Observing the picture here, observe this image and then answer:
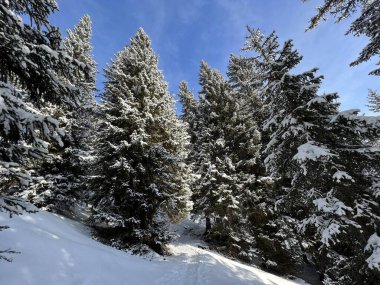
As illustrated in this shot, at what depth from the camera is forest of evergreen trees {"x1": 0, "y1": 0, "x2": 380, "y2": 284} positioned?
5.67m

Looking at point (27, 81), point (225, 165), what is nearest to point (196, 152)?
point (225, 165)

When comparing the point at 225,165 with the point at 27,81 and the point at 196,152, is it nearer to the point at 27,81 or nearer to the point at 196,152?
the point at 196,152

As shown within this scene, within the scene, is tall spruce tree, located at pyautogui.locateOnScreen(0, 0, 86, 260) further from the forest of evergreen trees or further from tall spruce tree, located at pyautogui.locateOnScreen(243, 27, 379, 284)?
tall spruce tree, located at pyautogui.locateOnScreen(243, 27, 379, 284)

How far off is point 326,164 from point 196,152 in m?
16.5

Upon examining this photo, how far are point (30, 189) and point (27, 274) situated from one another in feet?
35.0

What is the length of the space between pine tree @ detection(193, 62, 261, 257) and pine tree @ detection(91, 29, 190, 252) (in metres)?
3.90

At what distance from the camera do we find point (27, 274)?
729 centimetres

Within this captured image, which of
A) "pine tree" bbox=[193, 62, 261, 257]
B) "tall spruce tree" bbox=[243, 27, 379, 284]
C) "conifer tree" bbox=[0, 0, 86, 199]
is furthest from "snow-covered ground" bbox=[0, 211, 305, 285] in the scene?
"pine tree" bbox=[193, 62, 261, 257]

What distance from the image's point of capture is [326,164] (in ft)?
34.5

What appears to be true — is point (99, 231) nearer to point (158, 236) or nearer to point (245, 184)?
point (158, 236)

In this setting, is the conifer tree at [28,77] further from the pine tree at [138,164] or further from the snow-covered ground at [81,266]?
the pine tree at [138,164]

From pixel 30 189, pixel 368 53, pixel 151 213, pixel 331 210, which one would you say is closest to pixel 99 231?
pixel 151 213

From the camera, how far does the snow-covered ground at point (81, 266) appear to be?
7691mm

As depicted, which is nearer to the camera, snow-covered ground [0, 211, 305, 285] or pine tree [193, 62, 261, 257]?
snow-covered ground [0, 211, 305, 285]
